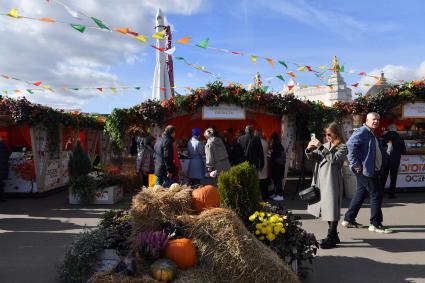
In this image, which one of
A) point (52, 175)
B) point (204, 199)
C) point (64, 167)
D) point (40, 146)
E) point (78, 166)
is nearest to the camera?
point (204, 199)

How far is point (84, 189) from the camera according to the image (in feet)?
31.7

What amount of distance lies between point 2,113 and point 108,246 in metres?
7.80

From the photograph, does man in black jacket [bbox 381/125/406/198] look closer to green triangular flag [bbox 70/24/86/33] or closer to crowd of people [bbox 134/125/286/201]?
crowd of people [bbox 134/125/286/201]

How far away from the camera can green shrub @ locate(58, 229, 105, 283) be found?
4.03 metres

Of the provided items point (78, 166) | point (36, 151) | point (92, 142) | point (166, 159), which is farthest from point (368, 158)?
point (92, 142)

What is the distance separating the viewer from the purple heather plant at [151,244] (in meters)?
3.79

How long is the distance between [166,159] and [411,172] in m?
7.08

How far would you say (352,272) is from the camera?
15.4ft

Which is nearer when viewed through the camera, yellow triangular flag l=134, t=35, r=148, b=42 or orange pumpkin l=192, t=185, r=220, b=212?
orange pumpkin l=192, t=185, r=220, b=212

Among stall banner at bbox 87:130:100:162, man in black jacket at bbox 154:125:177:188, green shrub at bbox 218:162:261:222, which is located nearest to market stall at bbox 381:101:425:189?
man in black jacket at bbox 154:125:177:188

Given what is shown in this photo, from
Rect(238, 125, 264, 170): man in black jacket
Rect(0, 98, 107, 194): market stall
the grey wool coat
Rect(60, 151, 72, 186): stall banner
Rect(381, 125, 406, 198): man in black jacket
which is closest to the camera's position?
the grey wool coat

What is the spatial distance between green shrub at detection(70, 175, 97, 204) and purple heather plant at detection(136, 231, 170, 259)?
616 centimetres

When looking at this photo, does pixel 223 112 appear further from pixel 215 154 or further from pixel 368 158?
pixel 368 158

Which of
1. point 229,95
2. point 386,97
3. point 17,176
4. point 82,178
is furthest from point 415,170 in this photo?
point 17,176
